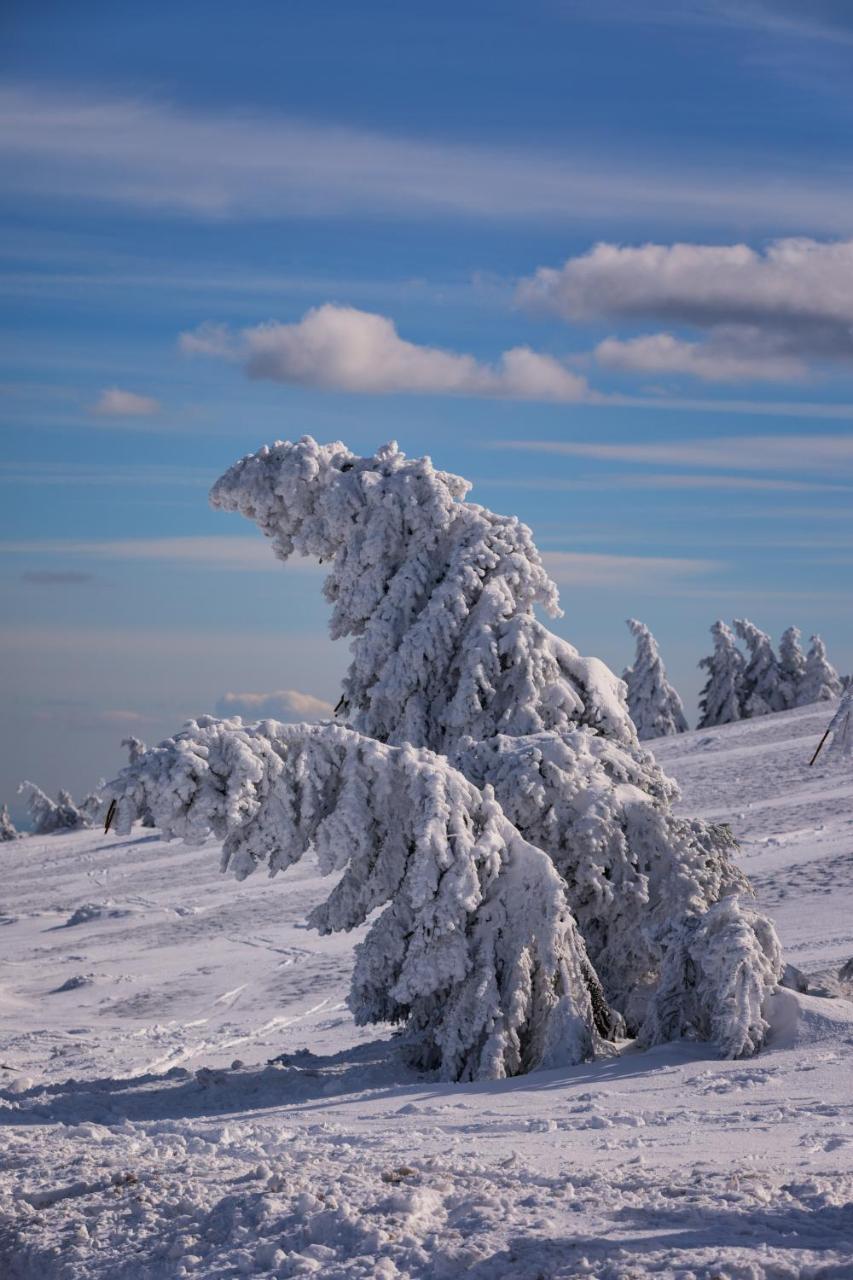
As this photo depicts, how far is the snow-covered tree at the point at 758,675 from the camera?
6919cm

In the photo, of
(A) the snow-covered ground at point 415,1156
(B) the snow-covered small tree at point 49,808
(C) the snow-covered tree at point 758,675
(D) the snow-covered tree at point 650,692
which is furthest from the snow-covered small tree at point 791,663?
(A) the snow-covered ground at point 415,1156

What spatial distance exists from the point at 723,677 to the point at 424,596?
52.2 m

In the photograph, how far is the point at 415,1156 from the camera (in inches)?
360

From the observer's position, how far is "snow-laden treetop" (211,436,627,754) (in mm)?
18312

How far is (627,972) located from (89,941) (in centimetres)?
1942

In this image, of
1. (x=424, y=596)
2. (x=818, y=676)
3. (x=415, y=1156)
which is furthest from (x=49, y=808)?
(x=415, y=1156)

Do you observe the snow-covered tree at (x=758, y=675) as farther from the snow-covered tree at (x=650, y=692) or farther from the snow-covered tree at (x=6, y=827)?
the snow-covered tree at (x=6, y=827)

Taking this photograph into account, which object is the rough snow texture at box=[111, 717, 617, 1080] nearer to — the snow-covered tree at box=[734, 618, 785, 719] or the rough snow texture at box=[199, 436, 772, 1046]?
the rough snow texture at box=[199, 436, 772, 1046]

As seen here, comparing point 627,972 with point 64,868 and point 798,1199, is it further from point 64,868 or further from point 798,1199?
point 64,868

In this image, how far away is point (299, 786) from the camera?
13695 mm

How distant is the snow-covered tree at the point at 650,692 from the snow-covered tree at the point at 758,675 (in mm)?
5775

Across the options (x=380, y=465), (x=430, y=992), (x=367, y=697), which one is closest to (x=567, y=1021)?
(x=430, y=992)

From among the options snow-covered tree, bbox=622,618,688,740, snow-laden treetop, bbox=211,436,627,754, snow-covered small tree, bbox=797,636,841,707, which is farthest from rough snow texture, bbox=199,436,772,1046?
→ snow-covered small tree, bbox=797,636,841,707

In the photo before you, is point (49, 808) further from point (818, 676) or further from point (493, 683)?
point (493, 683)
